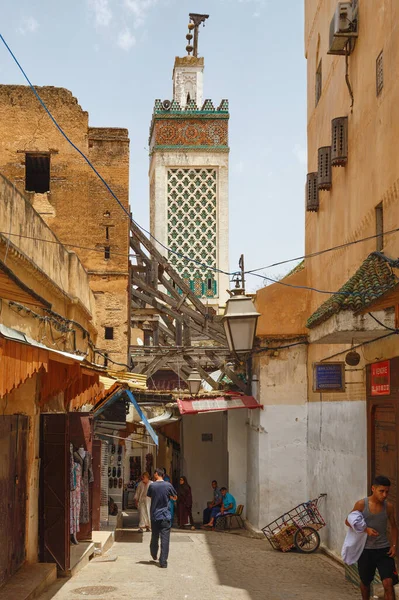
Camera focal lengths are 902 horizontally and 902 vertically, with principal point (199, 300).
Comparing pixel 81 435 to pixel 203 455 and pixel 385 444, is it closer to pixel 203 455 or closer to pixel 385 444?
pixel 385 444

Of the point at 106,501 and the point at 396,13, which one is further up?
the point at 396,13

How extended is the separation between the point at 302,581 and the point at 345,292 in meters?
4.36

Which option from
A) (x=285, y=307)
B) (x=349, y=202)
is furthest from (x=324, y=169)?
(x=285, y=307)

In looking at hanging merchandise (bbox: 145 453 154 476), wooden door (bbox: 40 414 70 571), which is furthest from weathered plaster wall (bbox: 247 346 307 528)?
hanging merchandise (bbox: 145 453 154 476)

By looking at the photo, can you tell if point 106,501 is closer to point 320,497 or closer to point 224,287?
point 320,497

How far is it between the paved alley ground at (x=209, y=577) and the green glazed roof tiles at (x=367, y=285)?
345cm

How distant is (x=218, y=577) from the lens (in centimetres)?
1197

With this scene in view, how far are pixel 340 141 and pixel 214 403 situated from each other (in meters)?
8.09

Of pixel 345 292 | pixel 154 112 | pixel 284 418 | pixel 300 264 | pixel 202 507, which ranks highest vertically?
pixel 154 112

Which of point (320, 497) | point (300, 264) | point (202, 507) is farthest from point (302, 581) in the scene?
point (202, 507)

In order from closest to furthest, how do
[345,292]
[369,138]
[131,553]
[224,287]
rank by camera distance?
1. [345,292]
2. [369,138]
3. [131,553]
4. [224,287]

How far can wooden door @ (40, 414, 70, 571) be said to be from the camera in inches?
449

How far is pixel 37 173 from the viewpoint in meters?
22.5

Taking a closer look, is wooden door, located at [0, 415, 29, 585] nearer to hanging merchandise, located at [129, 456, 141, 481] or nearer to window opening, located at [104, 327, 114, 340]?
window opening, located at [104, 327, 114, 340]
